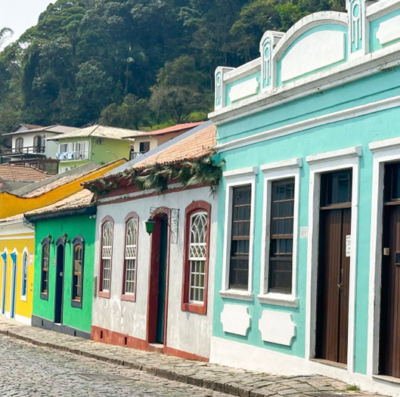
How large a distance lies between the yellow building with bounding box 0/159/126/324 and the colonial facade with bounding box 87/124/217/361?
7699 millimetres

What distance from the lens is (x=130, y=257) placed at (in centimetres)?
1839

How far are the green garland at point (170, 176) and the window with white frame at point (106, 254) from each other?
0.99 meters

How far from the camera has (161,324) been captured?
56.0 ft

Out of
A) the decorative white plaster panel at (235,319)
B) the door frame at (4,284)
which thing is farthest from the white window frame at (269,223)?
the door frame at (4,284)

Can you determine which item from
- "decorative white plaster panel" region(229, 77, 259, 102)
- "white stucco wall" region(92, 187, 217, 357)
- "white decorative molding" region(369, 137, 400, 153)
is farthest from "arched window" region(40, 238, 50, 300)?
"white decorative molding" region(369, 137, 400, 153)

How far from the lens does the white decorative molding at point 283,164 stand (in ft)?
38.2

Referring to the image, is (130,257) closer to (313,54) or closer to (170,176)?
(170,176)

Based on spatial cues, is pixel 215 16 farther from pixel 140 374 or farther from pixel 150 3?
pixel 140 374

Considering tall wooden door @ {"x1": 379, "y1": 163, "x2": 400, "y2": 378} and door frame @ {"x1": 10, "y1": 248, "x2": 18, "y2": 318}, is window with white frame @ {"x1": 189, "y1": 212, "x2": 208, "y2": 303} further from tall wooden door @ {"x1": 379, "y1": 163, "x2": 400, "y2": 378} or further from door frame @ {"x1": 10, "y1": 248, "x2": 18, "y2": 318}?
door frame @ {"x1": 10, "y1": 248, "x2": 18, "y2": 318}

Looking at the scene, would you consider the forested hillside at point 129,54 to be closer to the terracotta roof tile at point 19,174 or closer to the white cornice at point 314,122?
the terracotta roof tile at point 19,174

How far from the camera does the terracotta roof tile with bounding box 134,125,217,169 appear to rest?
48.5 feet

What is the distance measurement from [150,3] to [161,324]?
283ft

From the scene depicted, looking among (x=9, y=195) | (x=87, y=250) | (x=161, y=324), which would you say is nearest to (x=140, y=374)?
(x=161, y=324)

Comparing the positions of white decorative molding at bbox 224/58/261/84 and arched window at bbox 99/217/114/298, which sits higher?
white decorative molding at bbox 224/58/261/84
